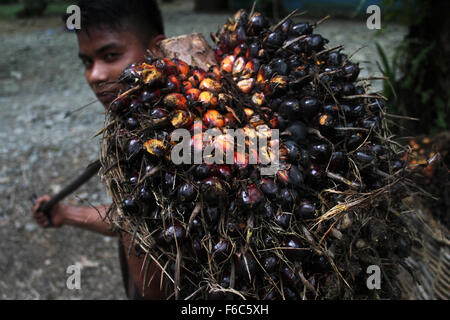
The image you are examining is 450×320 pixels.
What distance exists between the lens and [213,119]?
1215mm

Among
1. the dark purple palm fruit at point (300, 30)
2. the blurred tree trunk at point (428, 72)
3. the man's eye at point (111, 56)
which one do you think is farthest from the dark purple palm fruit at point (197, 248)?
the blurred tree trunk at point (428, 72)

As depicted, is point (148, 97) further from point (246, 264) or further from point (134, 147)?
point (246, 264)

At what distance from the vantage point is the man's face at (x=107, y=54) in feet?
5.29

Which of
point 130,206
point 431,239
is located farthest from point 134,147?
point 431,239

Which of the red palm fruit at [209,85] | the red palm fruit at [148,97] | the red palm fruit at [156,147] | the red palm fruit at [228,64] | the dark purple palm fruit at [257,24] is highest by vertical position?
the dark purple palm fruit at [257,24]

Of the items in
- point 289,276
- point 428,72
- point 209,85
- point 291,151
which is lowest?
point 289,276

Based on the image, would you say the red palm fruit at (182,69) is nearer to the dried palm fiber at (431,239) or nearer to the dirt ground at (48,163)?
the dirt ground at (48,163)

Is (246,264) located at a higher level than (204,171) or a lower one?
lower

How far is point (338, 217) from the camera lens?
3.83 ft

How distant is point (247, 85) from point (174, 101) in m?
0.26

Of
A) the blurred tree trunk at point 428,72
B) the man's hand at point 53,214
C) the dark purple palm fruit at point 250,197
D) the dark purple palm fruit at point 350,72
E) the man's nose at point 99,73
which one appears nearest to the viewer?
the dark purple palm fruit at point 250,197

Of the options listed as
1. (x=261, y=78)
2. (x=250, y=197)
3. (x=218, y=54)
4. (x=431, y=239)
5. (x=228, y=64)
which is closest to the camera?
(x=250, y=197)

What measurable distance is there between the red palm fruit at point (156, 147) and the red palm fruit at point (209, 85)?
9.4 inches

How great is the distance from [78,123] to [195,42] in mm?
4097
